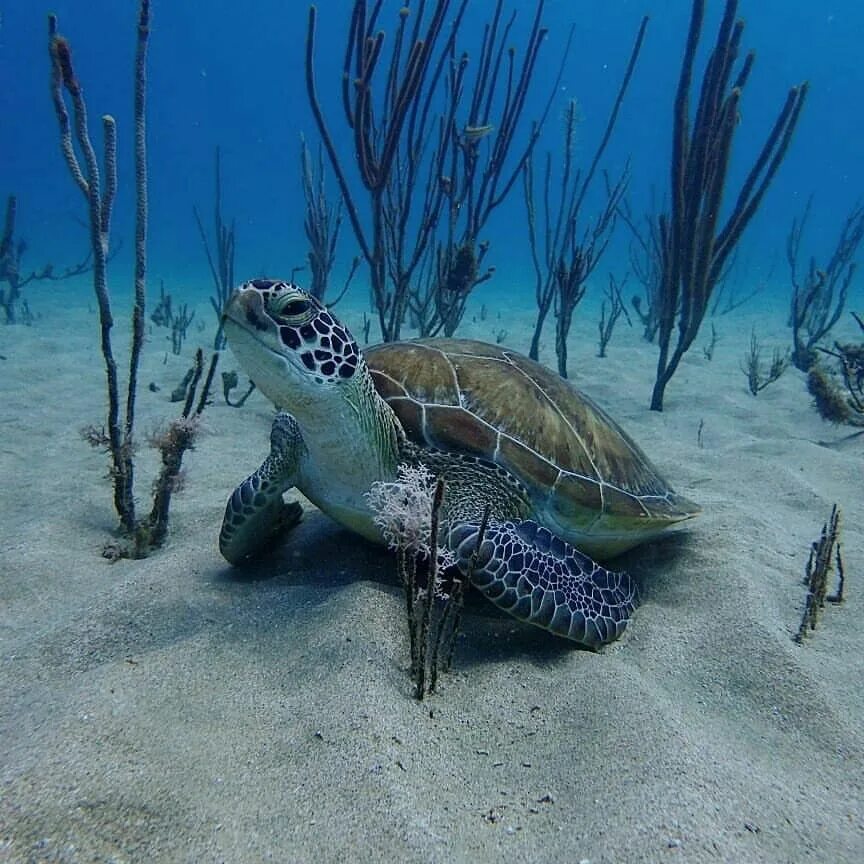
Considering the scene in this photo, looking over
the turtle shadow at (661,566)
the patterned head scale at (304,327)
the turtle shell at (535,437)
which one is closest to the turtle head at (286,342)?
the patterned head scale at (304,327)

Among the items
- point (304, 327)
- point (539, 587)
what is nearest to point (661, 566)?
point (539, 587)

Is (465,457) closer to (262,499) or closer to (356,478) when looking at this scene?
(356,478)

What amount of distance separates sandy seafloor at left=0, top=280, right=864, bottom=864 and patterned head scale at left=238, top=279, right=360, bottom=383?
95 centimetres

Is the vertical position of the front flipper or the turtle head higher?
the turtle head

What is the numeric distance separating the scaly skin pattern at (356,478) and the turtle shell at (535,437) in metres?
0.10

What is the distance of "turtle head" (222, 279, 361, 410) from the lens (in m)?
2.25

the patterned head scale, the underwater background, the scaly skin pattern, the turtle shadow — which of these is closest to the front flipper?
the scaly skin pattern

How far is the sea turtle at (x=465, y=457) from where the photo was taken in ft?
7.52

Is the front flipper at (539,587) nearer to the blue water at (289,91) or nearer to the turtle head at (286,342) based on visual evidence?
the turtle head at (286,342)

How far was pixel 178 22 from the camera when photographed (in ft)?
323

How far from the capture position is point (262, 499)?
9.02ft

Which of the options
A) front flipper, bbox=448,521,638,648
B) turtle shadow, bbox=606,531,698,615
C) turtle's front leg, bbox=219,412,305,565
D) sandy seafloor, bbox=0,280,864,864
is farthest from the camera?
turtle shadow, bbox=606,531,698,615

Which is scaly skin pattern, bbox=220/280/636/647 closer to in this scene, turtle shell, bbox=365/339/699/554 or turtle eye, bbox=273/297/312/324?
turtle eye, bbox=273/297/312/324

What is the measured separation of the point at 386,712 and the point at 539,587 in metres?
0.76
